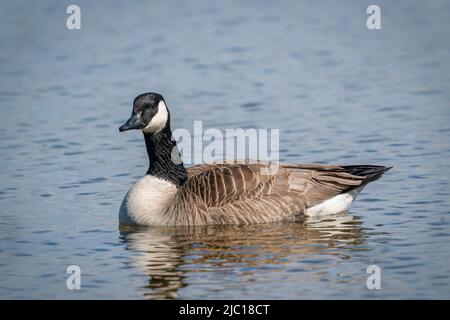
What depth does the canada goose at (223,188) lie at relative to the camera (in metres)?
12.7

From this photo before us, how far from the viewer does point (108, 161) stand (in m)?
15.8

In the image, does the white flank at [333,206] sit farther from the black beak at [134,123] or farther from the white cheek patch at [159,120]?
the black beak at [134,123]

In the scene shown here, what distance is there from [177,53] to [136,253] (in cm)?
1169

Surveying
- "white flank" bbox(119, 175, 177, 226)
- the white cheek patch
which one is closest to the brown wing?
"white flank" bbox(119, 175, 177, 226)

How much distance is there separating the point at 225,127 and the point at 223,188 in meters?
4.67

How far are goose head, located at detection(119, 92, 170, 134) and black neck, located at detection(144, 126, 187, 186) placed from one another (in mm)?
172

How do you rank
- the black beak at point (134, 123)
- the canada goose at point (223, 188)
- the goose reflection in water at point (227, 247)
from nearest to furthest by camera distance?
the goose reflection in water at point (227, 247) < the black beak at point (134, 123) < the canada goose at point (223, 188)

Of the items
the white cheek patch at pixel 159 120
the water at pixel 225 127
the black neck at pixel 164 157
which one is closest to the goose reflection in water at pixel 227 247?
the water at pixel 225 127

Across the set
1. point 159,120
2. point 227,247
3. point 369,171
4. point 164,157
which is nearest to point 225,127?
point 164,157

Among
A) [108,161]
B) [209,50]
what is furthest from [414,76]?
[108,161]

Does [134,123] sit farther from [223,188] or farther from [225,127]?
[225,127]

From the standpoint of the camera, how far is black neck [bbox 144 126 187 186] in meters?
13.0

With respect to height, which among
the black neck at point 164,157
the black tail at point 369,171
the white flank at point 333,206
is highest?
the black neck at point 164,157

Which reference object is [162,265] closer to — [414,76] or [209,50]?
[414,76]
